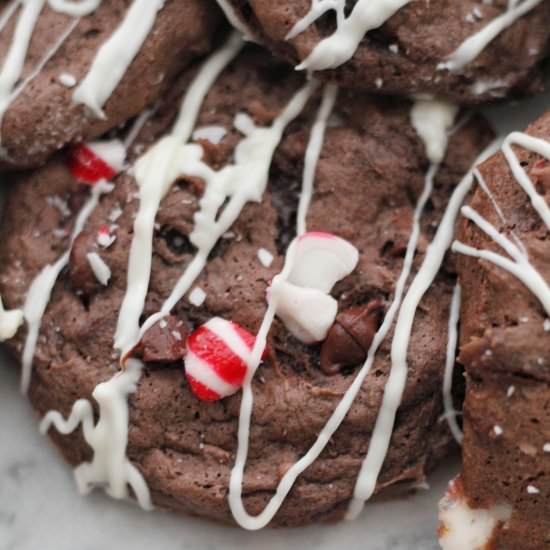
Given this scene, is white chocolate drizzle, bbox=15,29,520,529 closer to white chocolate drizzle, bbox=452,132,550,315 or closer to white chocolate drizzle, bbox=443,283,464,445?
white chocolate drizzle, bbox=443,283,464,445

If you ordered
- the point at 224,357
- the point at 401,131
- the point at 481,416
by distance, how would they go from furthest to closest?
1. the point at 401,131
2. the point at 224,357
3. the point at 481,416

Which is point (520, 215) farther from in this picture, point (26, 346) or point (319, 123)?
point (26, 346)

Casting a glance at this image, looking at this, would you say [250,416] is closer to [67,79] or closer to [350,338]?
[350,338]

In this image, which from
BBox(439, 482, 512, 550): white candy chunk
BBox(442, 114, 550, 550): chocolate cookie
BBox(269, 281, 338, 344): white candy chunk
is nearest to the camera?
BBox(442, 114, 550, 550): chocolate cookie

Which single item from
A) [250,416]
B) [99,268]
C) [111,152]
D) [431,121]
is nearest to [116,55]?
[111,152]

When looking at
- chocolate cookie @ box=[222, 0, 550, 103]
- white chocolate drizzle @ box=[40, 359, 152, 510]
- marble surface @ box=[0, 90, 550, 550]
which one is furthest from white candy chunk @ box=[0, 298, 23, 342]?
chocolate cookie @ box=[222, 0, 550, 103]

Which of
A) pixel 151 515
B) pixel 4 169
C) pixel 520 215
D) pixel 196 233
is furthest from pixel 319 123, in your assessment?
pixel 151 515
